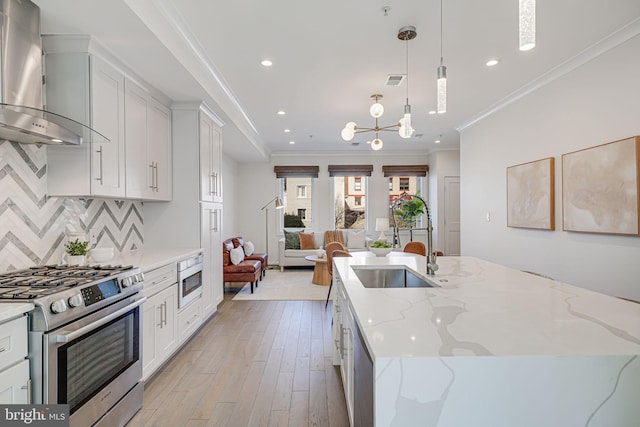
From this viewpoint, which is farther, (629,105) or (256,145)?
(256,145)

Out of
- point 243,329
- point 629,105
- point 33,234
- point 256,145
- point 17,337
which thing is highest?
point 256,145

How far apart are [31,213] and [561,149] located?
15.5 feet

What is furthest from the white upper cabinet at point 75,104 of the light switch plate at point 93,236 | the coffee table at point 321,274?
the coffee table at point 321,274

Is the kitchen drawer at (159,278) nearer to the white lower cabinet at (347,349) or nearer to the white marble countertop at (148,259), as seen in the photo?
the white marble countertop at (148,259)

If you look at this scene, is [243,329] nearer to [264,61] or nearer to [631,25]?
[264,61]

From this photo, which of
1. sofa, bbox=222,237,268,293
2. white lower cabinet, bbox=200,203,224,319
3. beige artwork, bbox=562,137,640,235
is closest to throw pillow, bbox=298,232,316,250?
sofa, bbox=222,237,268,293

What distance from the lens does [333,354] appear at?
2854 millimetres

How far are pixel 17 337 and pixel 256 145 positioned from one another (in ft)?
16.3

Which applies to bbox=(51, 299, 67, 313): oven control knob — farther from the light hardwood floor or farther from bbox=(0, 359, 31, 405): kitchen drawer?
the light hardwood floor

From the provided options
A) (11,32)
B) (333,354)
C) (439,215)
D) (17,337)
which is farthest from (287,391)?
(439,215)

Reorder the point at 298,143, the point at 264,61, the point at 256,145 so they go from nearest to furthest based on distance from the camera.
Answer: the point at 264,61, the point at 256,145, the point at 298,143

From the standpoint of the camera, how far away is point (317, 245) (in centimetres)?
743

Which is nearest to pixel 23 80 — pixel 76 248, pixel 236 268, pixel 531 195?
pixel 76 248

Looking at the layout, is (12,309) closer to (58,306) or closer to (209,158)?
(58,306)
